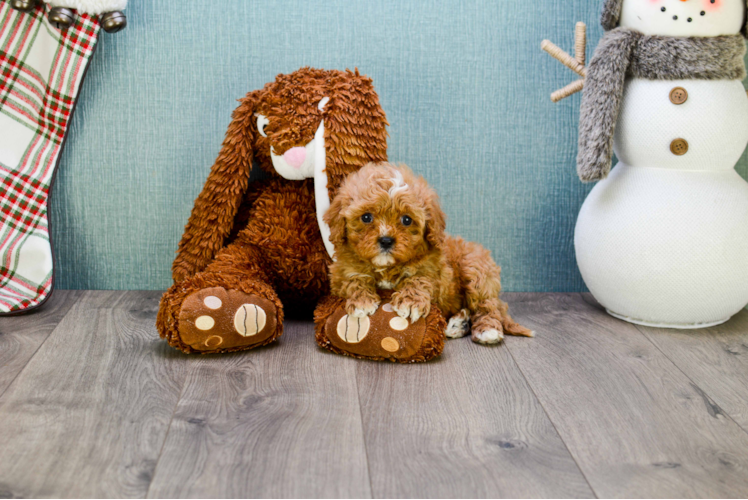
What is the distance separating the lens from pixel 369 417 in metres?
1.10

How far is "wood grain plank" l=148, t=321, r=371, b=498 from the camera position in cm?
91

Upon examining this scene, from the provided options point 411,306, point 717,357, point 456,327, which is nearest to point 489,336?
point 456,327

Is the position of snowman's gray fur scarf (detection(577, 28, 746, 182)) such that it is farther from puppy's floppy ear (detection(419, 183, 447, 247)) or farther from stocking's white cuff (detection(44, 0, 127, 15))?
stocking's white cuff (detection(44, 0, 127, 15))

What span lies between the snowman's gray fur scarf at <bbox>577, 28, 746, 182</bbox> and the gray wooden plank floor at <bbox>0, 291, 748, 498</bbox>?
41 cm

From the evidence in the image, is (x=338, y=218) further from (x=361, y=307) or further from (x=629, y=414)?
(x=629, y=414)

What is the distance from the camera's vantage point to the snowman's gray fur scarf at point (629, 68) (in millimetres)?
1403

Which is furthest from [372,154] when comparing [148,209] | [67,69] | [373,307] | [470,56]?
[67,69]

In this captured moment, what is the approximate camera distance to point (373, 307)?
4.27ft

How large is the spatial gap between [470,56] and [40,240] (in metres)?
1.08

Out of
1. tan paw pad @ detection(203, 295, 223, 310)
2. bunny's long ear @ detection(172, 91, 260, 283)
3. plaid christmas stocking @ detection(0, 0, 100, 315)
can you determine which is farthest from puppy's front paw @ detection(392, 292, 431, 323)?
plaid christmas stocking @ detection(0, 0, 100, 315)

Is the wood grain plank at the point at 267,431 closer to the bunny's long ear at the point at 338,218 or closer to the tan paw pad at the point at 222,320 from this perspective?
the tan paw pad at the point at 222,320

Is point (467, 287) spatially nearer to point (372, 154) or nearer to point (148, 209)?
point (372, 154)

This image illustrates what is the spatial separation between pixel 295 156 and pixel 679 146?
79 cm

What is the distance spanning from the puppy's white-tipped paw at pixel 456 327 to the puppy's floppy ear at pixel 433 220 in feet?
0.76
